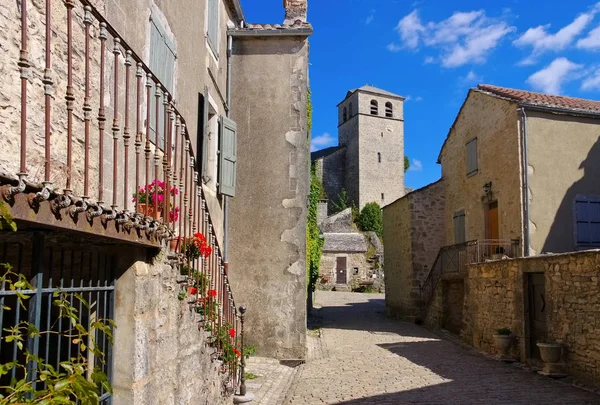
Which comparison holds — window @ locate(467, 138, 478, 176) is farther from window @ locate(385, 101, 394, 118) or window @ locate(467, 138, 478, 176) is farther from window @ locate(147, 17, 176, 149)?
window @ locate(385, 101, 394, 118)

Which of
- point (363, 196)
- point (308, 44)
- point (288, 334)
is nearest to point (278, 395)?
point (288, 334)

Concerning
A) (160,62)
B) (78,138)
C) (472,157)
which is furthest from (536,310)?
(78,138)

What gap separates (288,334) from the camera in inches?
410

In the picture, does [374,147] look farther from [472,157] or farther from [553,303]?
[553,303]

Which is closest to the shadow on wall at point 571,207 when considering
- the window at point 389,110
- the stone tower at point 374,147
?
the stone tower at point 374,147

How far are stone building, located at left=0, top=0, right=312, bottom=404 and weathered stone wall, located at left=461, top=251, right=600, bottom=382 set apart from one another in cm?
481

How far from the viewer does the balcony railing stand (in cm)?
243

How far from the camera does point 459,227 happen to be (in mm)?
18344

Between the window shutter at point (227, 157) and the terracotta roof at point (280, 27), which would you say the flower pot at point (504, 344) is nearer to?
the window shutter at point (227, 157)

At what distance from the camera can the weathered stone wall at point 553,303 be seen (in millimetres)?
8867

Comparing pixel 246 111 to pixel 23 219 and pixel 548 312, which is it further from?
pixel 23 219

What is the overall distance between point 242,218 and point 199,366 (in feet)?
19.3

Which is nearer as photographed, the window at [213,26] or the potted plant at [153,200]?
the potted plant at [153,200]

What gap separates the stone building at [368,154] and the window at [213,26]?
4150 centimetres
